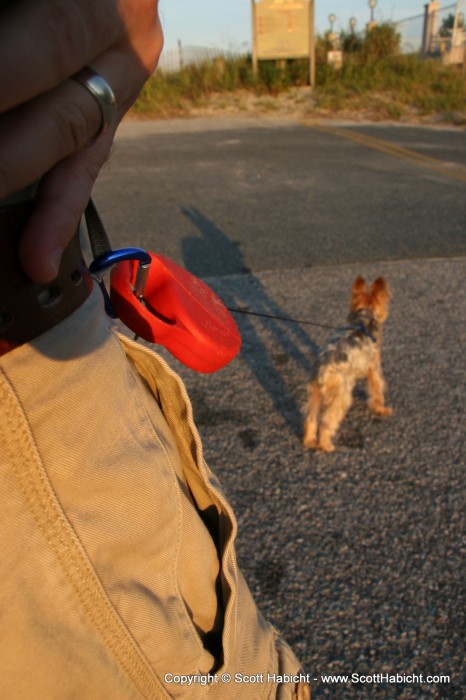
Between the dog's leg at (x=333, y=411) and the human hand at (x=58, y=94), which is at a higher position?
the human hand at (x=58, y=94)

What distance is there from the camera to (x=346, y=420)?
3.70 metres

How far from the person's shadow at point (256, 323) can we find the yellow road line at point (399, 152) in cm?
449

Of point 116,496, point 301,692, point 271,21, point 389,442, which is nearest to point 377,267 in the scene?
point 389,442

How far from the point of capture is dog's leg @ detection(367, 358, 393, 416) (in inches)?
143

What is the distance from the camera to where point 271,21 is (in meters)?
19.2

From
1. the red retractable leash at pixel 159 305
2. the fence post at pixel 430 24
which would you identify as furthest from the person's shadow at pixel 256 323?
the fence post at pixel 430 24

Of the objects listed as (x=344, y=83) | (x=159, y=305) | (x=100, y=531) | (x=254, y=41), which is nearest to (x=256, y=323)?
(x=159, y=305)

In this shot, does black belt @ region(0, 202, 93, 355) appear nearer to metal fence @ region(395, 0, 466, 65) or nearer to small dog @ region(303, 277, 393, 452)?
small dog @ region(303, 277, 393, 452)

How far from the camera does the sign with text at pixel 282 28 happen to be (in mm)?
18969

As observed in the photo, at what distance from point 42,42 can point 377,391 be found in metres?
3.26

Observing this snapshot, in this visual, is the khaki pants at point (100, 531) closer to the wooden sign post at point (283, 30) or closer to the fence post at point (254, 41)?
the fence post at point (254, 41)

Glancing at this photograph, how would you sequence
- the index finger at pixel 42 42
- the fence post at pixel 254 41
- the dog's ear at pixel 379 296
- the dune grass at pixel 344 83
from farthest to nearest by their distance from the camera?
1. the fence post at pixel 254 41
2. the dune grass at pixel 344 83
3. the dog's ear at pixel 379 296
4. the index finger at pixel 42 42

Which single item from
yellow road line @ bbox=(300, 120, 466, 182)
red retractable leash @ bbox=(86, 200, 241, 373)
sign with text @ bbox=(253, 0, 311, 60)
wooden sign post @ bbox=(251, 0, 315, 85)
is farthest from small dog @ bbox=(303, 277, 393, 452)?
sign with text @ bbox=(253, 0, 311, 60)

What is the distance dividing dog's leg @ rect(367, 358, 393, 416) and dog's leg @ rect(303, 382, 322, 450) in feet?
1.42
